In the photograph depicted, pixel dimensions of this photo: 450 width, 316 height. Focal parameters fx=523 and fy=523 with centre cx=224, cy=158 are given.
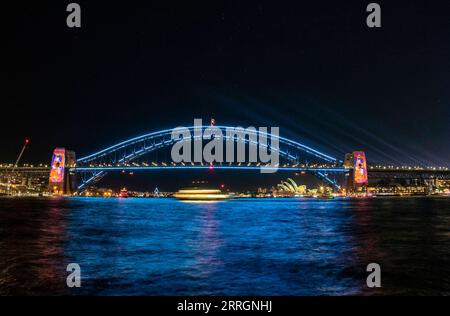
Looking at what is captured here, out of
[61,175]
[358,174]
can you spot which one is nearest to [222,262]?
[358,174]

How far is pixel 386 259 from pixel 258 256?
3439 millimetres

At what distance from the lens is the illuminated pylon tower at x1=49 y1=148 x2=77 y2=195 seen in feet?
317

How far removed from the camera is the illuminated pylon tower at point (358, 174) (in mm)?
94062

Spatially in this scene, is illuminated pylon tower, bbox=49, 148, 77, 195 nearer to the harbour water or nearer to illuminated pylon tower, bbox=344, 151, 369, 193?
illuminated pylon tower, bbox=344, 151, 369, 193

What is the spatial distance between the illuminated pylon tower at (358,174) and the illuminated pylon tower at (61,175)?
51788 millimetres

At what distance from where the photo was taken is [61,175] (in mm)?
97312

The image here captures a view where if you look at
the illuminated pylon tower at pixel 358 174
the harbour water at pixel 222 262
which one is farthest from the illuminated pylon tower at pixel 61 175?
the harbour water at pixel 222 262

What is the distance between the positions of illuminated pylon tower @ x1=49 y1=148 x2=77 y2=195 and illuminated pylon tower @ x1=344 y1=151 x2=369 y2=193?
51.8 metres

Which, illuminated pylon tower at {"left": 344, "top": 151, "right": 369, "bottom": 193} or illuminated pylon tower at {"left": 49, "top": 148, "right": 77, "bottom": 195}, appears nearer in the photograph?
illuminated pylon tower at {"left": 344, "top": 151, "right": 369, "bottom": 193}

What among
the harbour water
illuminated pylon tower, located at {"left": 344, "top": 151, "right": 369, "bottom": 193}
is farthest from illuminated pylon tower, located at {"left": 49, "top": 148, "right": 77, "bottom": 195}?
the harbour water

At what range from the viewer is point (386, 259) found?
1408 cm
